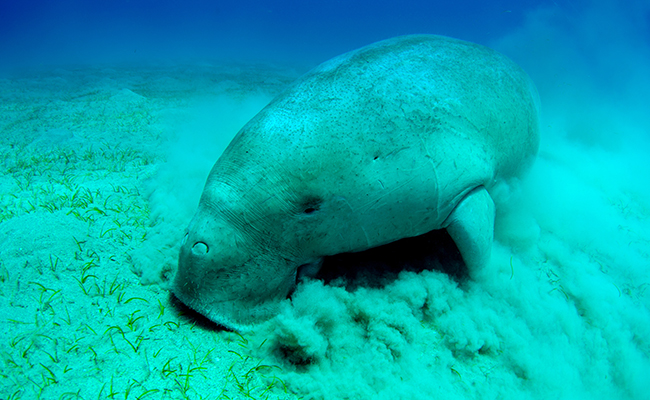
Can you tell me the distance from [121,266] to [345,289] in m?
2.02

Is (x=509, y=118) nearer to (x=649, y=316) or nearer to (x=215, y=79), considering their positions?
(x=649, y=316)

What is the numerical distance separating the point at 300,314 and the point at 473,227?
64.5 inches

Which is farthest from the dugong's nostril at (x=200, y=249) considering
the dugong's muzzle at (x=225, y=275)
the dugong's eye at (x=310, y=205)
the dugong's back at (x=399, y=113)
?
the dugong's eye at (x=310, y=205)

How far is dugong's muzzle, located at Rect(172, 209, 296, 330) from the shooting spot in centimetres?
218

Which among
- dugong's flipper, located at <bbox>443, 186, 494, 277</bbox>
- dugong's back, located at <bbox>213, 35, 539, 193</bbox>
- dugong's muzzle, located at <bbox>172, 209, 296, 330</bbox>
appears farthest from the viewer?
dugong's flipper, located at <bbox>443, 186, 494, 277</bbox>

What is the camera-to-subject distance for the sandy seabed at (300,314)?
81.6 inches

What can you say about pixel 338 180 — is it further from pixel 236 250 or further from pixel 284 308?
pixel 284 308

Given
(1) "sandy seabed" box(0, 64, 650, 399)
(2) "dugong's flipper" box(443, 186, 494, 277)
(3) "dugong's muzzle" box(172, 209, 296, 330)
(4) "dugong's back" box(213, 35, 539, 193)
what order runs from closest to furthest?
(1) "sandy seabed" box(0, 64, 650, 399)
(3) "dugong's muzzle" box(172, 209, 296, 330)
(4) "dugong's back" box(213, 35, 539, 193)
(2) "dugong's flipper" box(443, 186, 494, 277)

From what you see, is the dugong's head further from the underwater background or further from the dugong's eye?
the underwater background


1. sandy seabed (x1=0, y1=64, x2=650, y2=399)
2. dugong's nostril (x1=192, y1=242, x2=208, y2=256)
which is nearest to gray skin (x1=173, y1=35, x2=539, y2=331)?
dugong's nostril (x1=192, y1=242, x2=208, y2=256)

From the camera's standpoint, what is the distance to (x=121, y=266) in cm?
285

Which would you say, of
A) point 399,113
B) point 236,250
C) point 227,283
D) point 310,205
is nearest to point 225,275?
point 227,283

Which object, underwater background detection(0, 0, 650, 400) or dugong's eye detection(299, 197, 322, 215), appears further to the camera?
dugong's eye detection(299, 197, 322, 215)

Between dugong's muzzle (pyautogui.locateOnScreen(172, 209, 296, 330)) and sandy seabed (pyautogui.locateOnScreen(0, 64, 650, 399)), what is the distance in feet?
0.53
